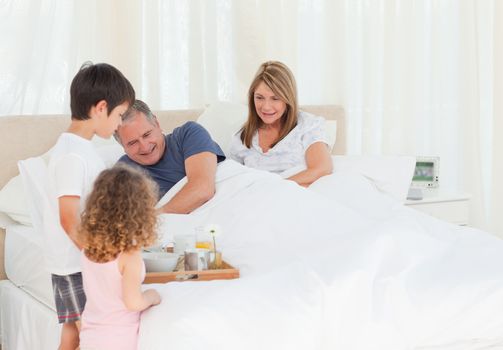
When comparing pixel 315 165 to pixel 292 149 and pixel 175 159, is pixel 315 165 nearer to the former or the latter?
pixel 292 149

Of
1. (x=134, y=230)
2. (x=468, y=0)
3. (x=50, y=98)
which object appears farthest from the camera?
(x=468, y=0)

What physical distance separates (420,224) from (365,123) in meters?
1.55

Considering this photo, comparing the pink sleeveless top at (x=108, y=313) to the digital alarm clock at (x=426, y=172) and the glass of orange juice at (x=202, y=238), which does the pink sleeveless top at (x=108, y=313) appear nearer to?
the glass of orange juice at (x=202, y=238)

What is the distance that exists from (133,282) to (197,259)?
302mm

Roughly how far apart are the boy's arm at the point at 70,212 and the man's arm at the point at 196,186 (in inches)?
25.4

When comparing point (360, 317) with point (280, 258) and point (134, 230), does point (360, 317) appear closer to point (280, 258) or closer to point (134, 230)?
point (280, 258)

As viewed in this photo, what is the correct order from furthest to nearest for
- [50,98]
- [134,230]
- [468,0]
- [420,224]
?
[468,0] < [50,98] < [420,224] < [134,230]

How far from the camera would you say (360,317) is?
1725 millimetres

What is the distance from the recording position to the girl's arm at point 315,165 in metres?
2.84

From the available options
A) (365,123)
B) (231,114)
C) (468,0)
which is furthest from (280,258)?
(468,0)

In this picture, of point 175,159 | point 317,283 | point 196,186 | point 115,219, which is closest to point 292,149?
point 175,159

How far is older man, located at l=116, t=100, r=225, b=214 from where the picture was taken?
253 cm

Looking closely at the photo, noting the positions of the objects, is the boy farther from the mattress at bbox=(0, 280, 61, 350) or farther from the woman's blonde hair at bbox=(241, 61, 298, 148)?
the woman's blonde hair at bbox=(241, 61, 298, 148)

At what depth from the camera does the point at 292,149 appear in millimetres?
3010
